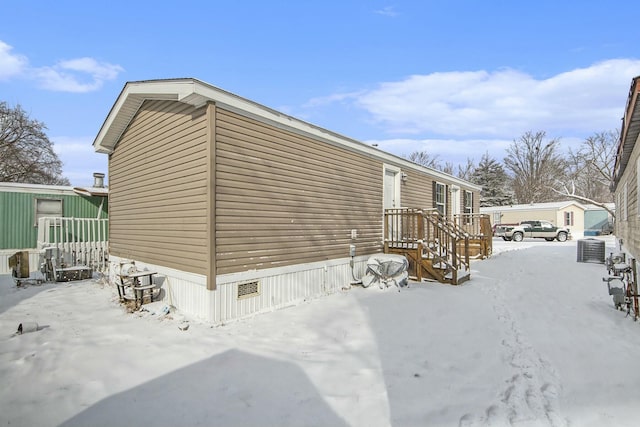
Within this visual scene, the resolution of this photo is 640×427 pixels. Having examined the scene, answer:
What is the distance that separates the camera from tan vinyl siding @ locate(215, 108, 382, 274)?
5.20 m

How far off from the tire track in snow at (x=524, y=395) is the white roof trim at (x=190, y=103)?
494 centimetres

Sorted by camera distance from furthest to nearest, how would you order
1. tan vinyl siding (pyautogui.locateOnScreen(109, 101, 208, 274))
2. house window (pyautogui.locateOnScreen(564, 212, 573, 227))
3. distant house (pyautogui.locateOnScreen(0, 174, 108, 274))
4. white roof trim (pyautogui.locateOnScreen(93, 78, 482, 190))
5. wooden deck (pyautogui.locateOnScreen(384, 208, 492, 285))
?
house window (pyautogui.locateOnScreen(564, 212, 573, 227)), distant house (pyautogui.locateOnScreen(0, 174, 108, 274)), wooden deck (pyautogui.locateOnScreen(384, 208, 492, 285)), tan vinyl siding (pyautogui.locateOnScreen(109, 101, 208, 274)), white roof trim (pyautogui.locateOnScreen(93, 78, 482, 190))

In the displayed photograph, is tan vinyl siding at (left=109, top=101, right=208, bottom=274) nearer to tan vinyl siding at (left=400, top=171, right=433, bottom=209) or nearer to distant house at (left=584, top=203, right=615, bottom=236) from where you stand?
tan vinyl siding at (left=400, top=171, right=433, bottom=209)

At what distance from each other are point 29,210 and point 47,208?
455mm

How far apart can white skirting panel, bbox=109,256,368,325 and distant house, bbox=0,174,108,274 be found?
6.24 metres

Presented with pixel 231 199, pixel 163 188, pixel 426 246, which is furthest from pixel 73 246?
pixel 426 246

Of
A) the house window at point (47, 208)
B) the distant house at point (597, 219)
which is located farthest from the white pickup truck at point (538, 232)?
the house window at point (47, 208)

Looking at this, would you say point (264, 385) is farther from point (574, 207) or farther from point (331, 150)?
point (574, 207)

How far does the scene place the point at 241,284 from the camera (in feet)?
17.6

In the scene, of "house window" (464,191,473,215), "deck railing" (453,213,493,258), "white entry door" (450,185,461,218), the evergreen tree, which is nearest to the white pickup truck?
"house window" (464,191,473,215)

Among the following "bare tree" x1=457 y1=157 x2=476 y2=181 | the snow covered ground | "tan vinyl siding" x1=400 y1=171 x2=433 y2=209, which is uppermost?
"bare tree" x1=457 y1=157 x2=476 y2=181

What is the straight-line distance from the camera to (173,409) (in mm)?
2764

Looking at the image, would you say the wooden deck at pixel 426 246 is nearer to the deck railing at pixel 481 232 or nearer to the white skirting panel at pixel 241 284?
the white skirting panel at pixel 241 284

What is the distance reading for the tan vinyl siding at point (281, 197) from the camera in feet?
17.1
